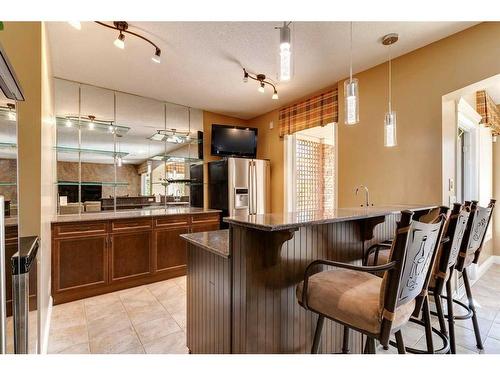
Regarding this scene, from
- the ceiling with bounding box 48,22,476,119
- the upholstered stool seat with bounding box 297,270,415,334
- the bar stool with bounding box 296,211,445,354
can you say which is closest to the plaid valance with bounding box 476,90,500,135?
the ceiling with bounding box 48,22,476,119

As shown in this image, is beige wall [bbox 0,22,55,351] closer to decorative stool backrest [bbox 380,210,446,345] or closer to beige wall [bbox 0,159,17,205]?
beige wall [bbox 0,159,17,205]

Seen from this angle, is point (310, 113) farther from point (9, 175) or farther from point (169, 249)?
point (9, 175)

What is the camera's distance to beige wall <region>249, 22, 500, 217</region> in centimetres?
228

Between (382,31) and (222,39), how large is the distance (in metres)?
1.48

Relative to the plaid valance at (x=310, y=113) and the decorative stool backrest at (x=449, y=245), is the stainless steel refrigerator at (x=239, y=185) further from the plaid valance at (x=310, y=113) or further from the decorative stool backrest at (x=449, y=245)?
the decorative stool backrest at (x=449, y=245)

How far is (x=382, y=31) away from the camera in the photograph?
226cm

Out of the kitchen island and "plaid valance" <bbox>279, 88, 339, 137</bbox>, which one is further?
"plaid valance" <bbox>279, 88, 339, 137</bbox>

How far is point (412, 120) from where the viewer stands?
267cm

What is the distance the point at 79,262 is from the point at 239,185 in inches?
94.4

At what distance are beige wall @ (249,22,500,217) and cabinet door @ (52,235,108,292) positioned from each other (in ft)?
10.2

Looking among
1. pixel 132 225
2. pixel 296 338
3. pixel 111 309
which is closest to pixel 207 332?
pixel 296 338

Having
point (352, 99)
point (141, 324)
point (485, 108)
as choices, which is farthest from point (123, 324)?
point (485, 108)
